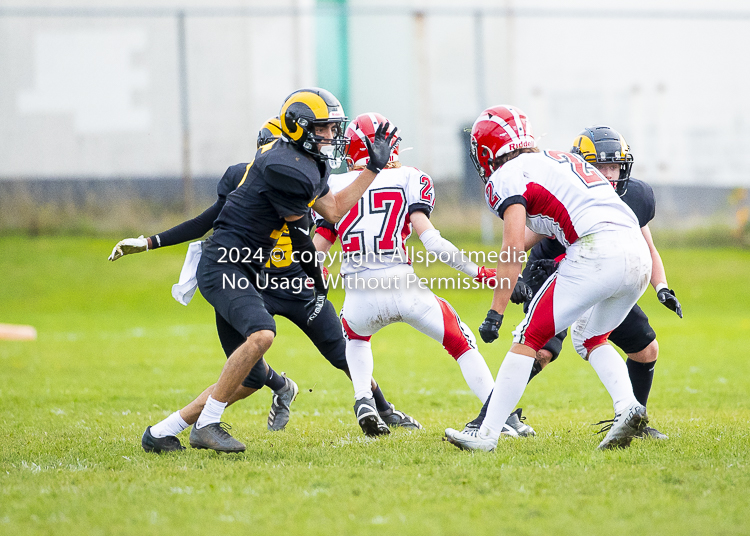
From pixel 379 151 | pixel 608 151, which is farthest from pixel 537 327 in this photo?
pixel 608 151

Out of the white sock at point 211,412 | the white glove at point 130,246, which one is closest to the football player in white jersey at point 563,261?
the white sock at point 211,412

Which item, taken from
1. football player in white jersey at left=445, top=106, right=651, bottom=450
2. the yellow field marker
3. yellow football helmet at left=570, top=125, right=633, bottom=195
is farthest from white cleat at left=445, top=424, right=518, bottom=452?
the yellow field marker

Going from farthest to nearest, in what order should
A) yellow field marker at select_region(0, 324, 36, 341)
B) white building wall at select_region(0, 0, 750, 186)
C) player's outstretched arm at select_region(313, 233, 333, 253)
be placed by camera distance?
white building wall at select_region(0, 0, 750, 186)
yellow field marker at select_region(0, 324, 36, 341)
player's outstretched arm at select_region(313, 233, 333, 253)

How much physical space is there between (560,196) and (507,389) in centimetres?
108

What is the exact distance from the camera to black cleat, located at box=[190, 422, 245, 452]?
429 centimetres

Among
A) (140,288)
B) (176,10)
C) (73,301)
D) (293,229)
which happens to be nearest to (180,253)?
(140,288)

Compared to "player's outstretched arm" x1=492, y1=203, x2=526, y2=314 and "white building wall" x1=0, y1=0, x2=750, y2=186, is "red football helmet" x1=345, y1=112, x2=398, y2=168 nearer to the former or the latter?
"player's outstretched arm" x1=492, y1=203, x2=526, y2=314

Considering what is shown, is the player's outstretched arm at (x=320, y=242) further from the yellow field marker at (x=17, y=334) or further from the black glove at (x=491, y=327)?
the yellow field marker at (x=17, y=334)

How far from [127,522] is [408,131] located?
1662 centimetres

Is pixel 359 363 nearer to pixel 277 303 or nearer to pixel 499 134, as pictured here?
pixel 277 303

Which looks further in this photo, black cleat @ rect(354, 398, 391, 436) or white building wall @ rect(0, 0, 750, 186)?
white building wall @ rect(0, 0, 750, 186)

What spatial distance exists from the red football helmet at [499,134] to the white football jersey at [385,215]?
1.82ft

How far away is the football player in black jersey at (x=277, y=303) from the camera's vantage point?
4.92 m

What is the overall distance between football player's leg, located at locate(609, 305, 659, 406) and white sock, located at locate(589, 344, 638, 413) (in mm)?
399
